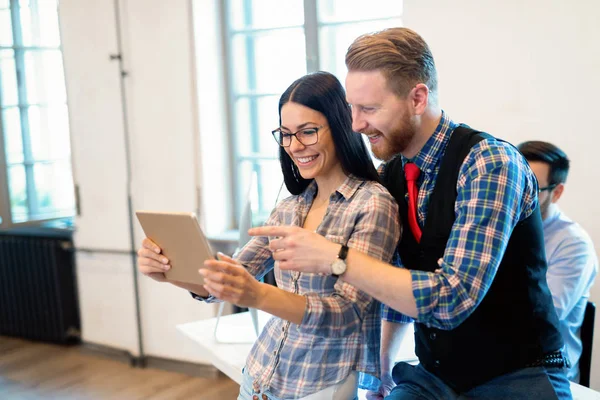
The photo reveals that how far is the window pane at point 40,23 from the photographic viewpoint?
4309 millimetres

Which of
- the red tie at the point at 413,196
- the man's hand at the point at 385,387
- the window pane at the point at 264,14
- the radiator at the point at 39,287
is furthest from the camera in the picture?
the radiator at the point at 39,287

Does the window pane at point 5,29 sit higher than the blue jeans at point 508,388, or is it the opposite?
the window pane at point 5,29

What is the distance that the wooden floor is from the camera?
3.68 m

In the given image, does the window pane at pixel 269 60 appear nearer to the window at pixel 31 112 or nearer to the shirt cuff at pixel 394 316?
the window at pixel 31 112

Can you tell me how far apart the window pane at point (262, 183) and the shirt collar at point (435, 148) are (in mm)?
2369

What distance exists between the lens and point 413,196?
1545mm

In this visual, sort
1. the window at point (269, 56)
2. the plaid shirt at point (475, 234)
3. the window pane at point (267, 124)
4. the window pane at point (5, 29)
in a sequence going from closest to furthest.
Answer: the plaid shirt at point (475, 234) → the window at point (269, 56) → the window pane at point (267, 124) → the window pane at point (5, 29)

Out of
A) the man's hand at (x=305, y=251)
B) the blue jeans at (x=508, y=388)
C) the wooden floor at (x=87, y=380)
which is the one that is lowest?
the wooden floor at (x=87, y=380)

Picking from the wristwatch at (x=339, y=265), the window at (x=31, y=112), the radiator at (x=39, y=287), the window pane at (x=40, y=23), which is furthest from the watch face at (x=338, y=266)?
the window pane at (x=40, y=23)

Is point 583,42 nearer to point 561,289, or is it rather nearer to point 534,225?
point 561,289

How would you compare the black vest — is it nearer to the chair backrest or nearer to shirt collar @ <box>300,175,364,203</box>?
shirt collar @ <box>300,175,364,203</box>

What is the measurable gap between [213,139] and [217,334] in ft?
5.43

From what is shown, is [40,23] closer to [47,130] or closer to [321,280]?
[47,130]

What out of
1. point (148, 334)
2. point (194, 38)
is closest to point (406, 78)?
point (194, 38)
